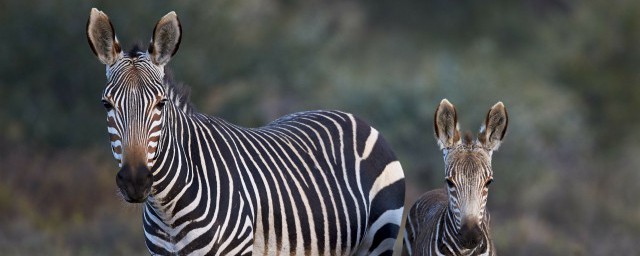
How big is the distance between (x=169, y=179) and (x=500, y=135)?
249 centimetres

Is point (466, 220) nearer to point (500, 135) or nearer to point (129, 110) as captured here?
point (500, 135)

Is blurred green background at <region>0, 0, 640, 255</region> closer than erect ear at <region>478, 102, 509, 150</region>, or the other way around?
erect ear at <region>478, 102, 509, 150</region>

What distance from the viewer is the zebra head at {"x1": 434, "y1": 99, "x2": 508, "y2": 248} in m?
7.41

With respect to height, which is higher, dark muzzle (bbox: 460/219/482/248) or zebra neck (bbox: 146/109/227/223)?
zebra neck (bbox: 146/109/227/223)

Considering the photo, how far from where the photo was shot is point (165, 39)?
7.09 m

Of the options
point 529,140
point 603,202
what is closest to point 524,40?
point 529,140

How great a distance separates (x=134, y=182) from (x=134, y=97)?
0.55 metres

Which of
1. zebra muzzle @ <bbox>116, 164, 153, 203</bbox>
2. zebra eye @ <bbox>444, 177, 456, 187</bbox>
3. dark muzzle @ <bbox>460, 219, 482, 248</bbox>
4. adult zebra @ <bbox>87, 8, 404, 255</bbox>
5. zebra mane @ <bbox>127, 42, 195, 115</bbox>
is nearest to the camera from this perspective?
zebra muzzle @ <bbox>116, 164, 153, 203</bbox>

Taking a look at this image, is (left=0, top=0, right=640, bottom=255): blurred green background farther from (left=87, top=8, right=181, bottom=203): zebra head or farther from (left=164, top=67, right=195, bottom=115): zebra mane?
(left=87, top=8, right=181, bottom=203): zebra head

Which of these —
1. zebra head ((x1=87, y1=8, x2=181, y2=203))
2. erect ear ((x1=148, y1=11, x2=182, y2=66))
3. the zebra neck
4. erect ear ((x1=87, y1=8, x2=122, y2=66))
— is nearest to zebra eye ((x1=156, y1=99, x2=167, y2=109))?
zebra head ((x1=87, y1=8, x2=181, y2=203))

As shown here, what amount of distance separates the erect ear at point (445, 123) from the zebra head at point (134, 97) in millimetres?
2119

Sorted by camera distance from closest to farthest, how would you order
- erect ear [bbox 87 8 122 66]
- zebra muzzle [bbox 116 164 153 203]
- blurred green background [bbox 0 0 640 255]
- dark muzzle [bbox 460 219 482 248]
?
zebra muzzle [bbox 116 164 153 203], erect ear [bbox 87 8 122 66], dark muzzle [bbox 460 219 482 248], blurred green background [bbox 0 0 640 255]

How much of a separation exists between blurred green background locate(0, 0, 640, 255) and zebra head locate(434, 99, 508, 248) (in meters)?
6.66

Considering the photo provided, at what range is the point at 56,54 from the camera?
2050cm
